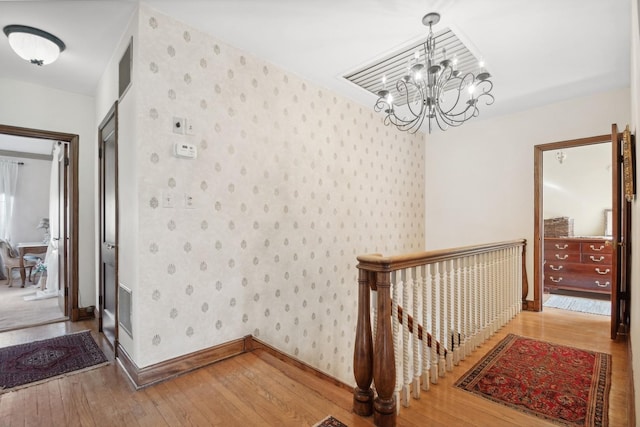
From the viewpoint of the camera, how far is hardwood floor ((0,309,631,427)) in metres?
1.68

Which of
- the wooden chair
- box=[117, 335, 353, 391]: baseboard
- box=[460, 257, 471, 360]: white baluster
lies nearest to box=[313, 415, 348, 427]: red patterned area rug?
box=[117, 335, 353, 391]: baseboard

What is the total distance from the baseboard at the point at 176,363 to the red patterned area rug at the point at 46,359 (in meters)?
0.32

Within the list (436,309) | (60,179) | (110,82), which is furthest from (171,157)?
(60,179)

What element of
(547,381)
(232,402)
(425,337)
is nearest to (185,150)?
(232,402)

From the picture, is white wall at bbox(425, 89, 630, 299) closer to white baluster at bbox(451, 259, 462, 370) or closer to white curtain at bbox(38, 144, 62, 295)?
white baluster at bbox(451, 259, 462, 370)

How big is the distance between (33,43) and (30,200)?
5983 mm

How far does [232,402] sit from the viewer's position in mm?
1809

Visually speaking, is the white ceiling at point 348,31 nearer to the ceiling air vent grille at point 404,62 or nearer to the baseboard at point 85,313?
the ceiling air vent grille at point 404,62

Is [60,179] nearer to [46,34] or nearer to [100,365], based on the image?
[46,34]

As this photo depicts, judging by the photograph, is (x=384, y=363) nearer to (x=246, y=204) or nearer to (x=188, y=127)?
(x=246, y=204)

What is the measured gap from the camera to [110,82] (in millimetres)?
2746

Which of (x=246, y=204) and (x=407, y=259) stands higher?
(x=246, y=204)

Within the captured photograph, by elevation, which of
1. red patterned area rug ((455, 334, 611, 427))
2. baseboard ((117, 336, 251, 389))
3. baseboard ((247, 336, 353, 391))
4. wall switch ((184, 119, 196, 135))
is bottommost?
red patterned area rug ((455, 334, 611, 427))

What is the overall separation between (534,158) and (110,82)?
4895 millimetres
